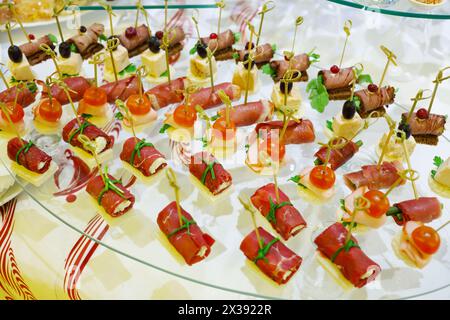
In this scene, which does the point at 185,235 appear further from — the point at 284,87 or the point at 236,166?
the point at 284,87

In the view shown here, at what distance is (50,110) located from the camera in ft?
7.88

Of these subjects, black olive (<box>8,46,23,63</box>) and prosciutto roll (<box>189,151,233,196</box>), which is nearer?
prosciutto roll (<box>189,151,233,196</box>)

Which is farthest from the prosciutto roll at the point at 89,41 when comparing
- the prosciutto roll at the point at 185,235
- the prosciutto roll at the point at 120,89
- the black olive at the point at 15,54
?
the prosciutto roll at the point at 185,235

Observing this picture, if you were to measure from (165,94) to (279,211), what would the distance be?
40.6 inches

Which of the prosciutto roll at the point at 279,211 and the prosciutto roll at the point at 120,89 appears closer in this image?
the prosciutto roll at the point at 279,211

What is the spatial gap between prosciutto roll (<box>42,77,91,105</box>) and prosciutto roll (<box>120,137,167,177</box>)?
0.60 meters

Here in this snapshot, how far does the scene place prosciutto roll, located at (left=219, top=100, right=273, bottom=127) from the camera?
2.49m

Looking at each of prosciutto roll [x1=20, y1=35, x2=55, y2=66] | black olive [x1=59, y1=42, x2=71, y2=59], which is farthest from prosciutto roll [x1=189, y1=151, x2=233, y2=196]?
prosciutto roll [x1=20, y1=35, x2=55, y2=66]

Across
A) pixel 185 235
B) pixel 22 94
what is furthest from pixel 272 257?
pixel 22 94

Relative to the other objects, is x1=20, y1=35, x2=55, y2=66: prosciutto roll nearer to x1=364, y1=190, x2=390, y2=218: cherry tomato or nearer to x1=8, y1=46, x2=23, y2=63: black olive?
x1=8, y1=46, x2=23, y2=63: black olive

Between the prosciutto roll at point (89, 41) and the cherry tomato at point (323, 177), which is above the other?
the prosciutto roll at point (89, 41)

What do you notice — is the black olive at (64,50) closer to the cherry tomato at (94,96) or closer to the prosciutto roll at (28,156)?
the cherry tomato at (94,96)

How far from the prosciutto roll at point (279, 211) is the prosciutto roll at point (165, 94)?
0.84 meters

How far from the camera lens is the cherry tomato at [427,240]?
1796 mm
